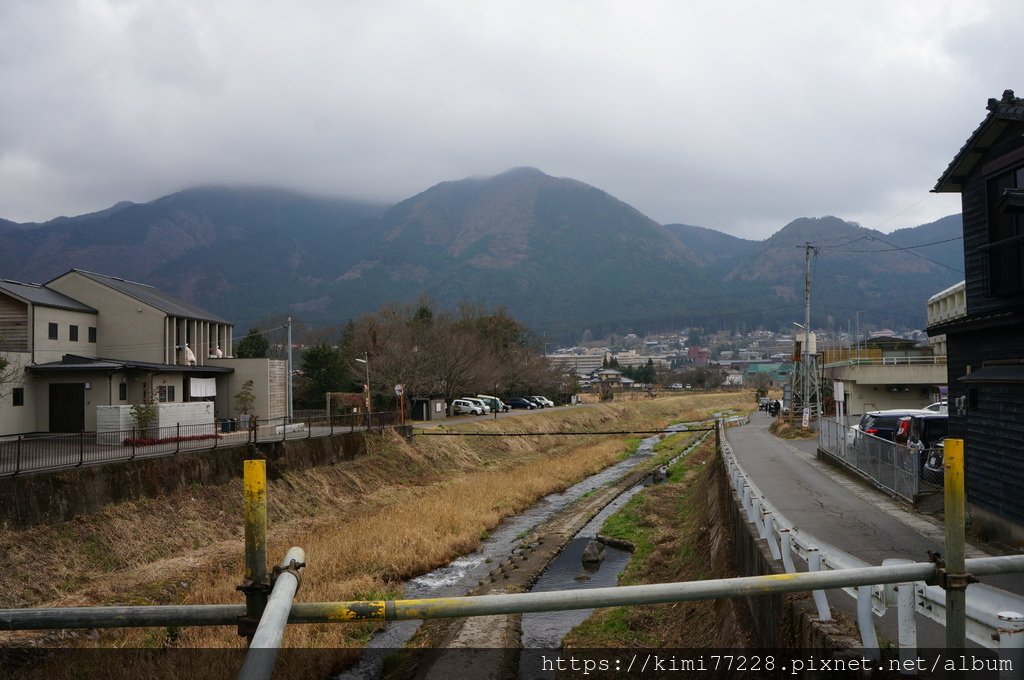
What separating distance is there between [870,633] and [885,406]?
43431 mm

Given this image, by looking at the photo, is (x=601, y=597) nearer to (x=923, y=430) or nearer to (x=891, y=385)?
(x=923, y=430)

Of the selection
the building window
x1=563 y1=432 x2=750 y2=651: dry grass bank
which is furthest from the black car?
the building window

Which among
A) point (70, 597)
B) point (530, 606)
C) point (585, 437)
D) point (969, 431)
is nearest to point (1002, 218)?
point (969, 431)

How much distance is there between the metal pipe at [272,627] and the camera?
327cm

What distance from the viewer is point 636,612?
13.7 metres

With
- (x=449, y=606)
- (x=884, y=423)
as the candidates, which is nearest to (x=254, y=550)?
(x=449, y=606)

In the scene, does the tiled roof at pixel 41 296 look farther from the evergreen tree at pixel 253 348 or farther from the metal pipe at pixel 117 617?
the evergreen tree at pixel 253 348

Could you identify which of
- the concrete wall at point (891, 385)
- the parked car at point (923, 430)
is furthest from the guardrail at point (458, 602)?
the concrete wall at point (891, 385)

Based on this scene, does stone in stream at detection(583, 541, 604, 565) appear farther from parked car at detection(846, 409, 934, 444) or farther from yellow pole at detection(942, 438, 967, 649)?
yellow pole at detection(942, 438, 967, 649)

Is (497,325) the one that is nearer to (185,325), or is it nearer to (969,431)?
(185,325)

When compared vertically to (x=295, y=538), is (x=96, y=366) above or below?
above

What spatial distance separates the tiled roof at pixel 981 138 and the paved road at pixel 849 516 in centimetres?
708

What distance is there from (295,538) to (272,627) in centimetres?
2022

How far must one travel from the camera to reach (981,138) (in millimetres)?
13781
